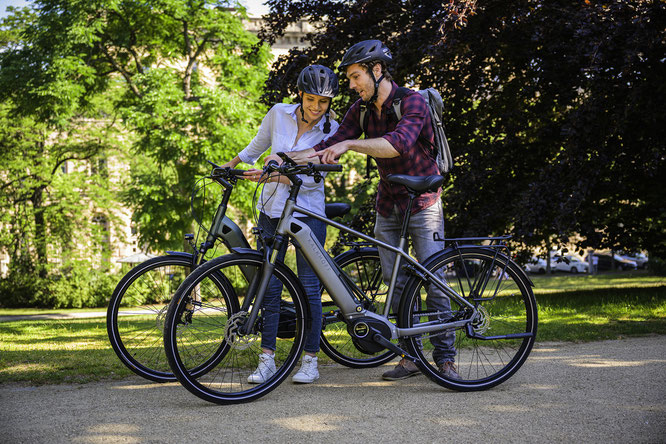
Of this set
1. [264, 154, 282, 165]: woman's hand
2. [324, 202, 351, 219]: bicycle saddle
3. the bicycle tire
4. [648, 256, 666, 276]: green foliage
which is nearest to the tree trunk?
the bicycle tire

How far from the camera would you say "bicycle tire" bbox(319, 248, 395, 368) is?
14.0 feet

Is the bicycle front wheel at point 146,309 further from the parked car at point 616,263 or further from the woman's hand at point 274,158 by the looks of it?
the parked car at point 616,263

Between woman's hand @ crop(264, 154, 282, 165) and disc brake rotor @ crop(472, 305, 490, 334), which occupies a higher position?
woman's hand @ crop(264, 154, 282, 165)

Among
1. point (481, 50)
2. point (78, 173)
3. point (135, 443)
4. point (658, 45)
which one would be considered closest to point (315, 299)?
point (135, 443)

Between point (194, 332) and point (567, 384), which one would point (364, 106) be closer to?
point (194, 332)

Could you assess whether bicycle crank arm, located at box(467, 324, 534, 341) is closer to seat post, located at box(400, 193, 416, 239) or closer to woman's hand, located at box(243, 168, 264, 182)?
seat post, located at box(400, 193, 416, 239)

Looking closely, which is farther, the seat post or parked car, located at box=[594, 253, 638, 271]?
parked car, located at box=[594, 253, 638, 271]

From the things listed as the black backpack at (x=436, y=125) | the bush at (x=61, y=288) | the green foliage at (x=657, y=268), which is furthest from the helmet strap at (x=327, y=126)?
the green foliage at (x=657, y=268)

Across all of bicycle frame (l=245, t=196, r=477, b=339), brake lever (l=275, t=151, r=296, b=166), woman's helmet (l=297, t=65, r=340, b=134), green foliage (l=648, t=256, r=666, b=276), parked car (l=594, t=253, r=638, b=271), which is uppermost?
woman's helmet (l=297, t=65, r=340, b=134)

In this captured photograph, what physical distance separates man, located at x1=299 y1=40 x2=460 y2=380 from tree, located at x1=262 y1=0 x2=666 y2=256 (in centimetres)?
374

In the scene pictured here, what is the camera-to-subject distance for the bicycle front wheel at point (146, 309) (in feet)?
13.2

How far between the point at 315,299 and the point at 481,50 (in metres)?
6.40

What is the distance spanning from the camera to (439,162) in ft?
14.0

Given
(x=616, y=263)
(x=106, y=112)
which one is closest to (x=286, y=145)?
(x=106, y=112)
